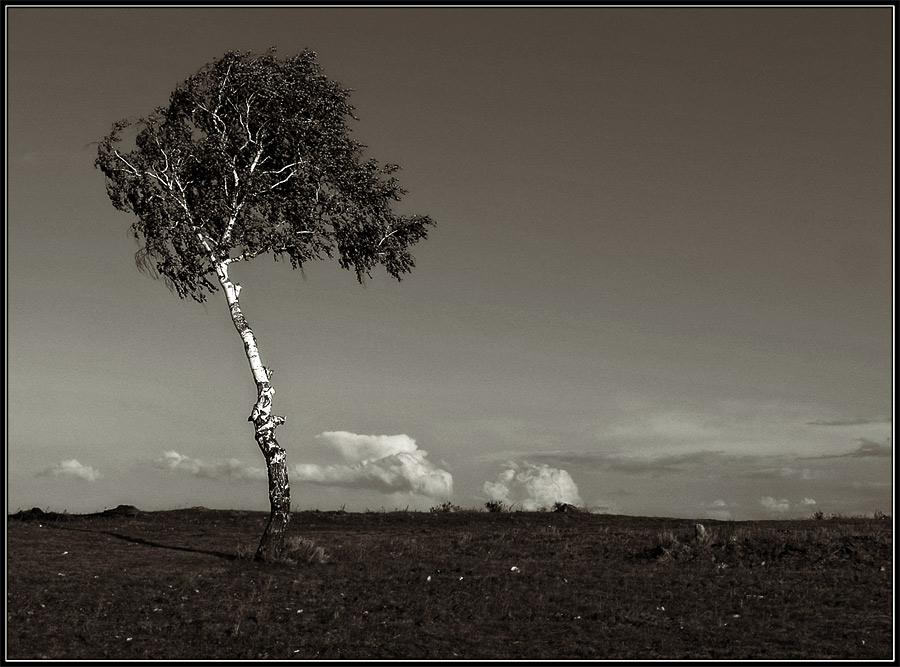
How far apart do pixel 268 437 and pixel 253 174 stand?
8.43 metres

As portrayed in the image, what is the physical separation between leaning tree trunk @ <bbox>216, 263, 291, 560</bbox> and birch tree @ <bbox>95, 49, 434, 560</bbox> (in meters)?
2.64

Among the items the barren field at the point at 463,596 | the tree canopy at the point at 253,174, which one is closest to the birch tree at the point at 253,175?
the tree canopy at the point at 253,174

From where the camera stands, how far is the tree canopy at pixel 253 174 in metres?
26.8

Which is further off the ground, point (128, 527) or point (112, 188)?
point (112, 188)

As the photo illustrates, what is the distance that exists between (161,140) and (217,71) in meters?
2.80

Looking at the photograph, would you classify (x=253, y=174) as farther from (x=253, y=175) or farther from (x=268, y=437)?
(x=268, y=437)

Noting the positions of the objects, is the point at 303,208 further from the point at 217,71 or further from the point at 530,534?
the point at 530,534

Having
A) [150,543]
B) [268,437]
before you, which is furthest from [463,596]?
[150,543]

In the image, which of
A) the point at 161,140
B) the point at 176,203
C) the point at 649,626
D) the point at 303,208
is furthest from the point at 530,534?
the point at 161,140

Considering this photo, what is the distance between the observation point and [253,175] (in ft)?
89.6

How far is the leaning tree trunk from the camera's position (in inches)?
912

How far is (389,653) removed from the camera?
1485 cm

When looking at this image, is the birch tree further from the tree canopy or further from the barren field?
the barren field

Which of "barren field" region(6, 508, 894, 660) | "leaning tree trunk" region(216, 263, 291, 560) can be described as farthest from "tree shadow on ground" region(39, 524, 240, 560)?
"leaning tree trunk" region(216, 263, 291, 560)
